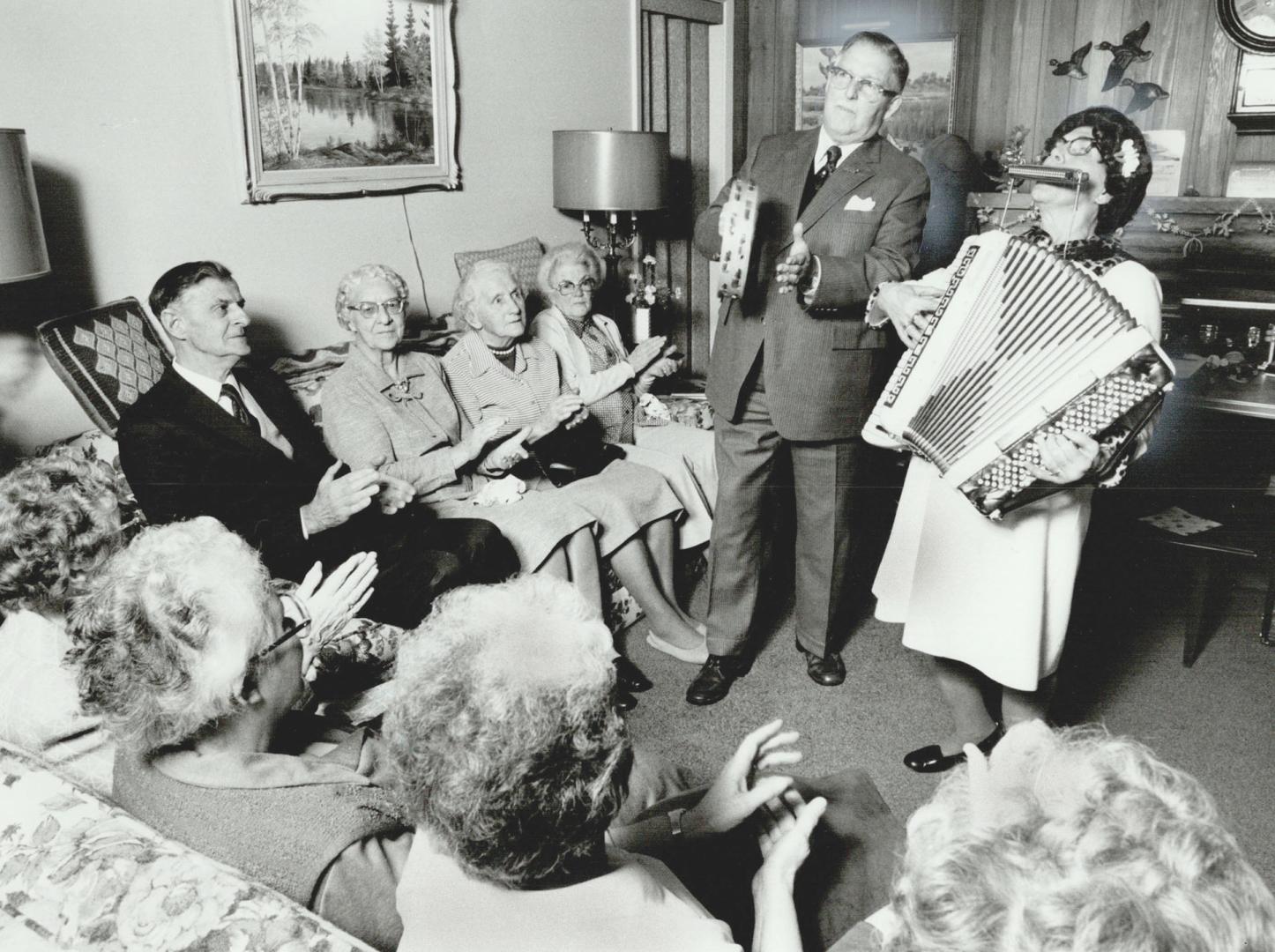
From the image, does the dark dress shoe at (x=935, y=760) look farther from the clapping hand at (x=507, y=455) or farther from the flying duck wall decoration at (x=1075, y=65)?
the flying duck wall decoration at (x=1075, y=65)

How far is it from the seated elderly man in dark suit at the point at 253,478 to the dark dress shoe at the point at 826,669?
3.14 ft

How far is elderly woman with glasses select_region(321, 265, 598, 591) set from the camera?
9.03ft

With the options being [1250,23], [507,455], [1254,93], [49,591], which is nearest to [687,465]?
[507,455]

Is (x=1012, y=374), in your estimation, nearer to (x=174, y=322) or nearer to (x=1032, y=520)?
(x=1032, y=520)

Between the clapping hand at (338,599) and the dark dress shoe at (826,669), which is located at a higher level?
the clapping hand at (338,599)

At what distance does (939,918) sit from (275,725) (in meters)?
0.96

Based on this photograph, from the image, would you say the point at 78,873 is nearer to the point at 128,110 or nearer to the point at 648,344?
the point at 128,110

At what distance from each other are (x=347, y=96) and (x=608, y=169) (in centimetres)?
98

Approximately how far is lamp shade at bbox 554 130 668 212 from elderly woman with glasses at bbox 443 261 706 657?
855 millimetres

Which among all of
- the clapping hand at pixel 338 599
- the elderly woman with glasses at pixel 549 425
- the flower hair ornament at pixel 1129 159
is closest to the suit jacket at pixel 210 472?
the clapping hand at pixel 338 599

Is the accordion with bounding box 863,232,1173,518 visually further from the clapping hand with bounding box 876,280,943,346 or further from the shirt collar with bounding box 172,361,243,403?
the shirt collar with bounding box 172,361,243,403

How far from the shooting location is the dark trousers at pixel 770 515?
8.68ft

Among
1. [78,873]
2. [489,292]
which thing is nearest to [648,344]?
[489,292]

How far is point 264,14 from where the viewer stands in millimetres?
3031
